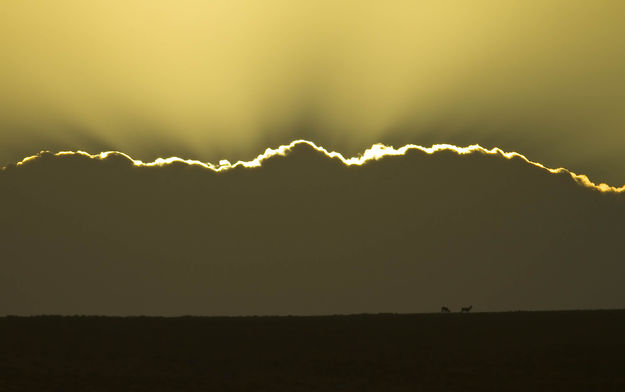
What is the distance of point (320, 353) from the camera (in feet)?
149

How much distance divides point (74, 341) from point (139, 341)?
2900 mm

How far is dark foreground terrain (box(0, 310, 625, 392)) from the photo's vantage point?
3872 centimetres

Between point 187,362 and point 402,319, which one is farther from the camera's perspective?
point 402,319

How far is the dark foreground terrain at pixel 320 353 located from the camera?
38719 millimetres

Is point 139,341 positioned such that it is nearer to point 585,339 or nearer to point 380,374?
point 380,374

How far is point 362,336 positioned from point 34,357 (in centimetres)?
1572

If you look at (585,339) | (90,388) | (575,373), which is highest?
(585,339)

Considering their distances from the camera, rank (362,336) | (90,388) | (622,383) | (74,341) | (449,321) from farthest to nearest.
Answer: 1. (449,321)
2. (362,336)
3. (74,341)
4. (622,383)
5. (90,388)

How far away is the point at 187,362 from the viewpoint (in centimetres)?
4288

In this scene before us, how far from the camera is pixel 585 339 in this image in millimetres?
49250

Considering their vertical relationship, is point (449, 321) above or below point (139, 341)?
above

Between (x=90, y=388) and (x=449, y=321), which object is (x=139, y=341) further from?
(x=449, y=321)

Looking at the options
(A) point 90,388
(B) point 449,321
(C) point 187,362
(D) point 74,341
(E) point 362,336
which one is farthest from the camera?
(B) point 449,321

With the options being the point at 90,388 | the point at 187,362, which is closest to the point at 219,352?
the point at 187,362
